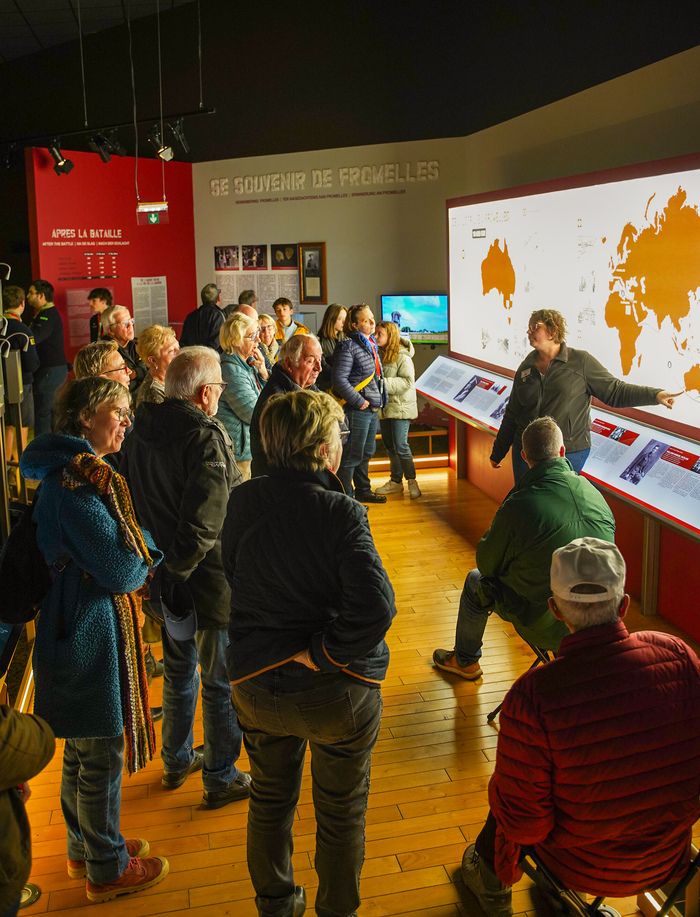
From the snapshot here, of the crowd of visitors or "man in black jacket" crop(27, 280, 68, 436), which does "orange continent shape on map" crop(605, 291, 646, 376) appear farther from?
"man in black jacket" crop(27, 280, 68, 436)

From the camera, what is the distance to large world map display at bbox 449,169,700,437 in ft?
15.6

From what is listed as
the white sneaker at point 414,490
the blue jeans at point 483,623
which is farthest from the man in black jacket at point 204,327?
the blue jeans at point 483,623

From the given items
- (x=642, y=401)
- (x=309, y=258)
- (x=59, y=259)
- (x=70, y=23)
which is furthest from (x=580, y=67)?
(x=70, y=23)

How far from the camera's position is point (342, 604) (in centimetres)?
230

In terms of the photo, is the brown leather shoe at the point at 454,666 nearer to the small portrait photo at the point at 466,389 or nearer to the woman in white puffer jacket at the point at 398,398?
the woman in white puffer jacket at the point at 398,398

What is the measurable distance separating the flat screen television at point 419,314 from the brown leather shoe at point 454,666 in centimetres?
603

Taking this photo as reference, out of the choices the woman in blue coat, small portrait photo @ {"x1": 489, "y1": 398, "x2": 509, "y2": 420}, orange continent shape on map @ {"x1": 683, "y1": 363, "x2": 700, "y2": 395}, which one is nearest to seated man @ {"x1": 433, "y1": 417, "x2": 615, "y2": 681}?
orange continent shape on map @ {"x1": 683, "y1": 363, "x2": 700, "y2": 395}

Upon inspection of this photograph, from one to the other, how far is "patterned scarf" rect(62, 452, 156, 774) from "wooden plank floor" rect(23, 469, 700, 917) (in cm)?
56

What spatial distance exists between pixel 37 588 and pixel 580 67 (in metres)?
6.17

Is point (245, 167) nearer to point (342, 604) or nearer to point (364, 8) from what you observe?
point (364, 8)

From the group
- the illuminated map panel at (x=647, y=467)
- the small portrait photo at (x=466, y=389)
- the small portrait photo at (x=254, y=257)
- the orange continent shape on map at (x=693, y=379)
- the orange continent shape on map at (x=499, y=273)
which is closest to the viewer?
the illuminated map panel at (x=647, y=467)

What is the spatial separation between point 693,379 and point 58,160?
717cm

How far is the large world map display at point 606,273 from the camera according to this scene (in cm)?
475

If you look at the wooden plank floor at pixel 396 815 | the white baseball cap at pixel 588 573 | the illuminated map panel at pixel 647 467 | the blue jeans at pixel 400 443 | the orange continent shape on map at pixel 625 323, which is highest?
the orange continent shape on map at pixel 625 323
